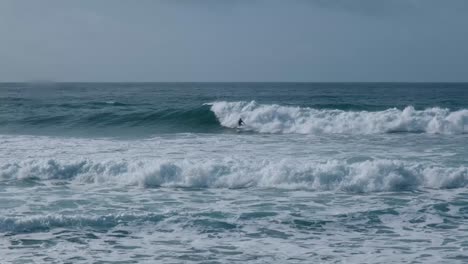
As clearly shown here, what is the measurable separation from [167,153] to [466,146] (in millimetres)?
10021

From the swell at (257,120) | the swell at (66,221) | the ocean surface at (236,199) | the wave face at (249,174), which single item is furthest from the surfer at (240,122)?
the swell at (66,221)

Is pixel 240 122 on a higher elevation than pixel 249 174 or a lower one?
higher

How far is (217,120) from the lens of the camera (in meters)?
26.9

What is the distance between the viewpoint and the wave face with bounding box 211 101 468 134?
76.0 ft

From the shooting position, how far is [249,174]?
12.6 metres

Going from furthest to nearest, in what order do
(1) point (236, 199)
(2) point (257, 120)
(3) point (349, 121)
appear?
(2) point (257, 120) < (3) point (349, 121) < (1) point (236, 199)

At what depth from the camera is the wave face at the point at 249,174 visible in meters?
12.0

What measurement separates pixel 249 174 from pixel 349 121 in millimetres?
12749

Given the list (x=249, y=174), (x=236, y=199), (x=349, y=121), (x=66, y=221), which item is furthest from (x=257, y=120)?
(x=66, y=221)

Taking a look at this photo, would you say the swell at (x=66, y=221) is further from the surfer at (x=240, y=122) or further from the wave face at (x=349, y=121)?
the surfer at (x=240, y=122)

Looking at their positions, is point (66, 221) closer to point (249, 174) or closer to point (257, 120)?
point (249, 174)

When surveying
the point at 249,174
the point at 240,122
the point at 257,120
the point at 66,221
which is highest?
the point at 257,120

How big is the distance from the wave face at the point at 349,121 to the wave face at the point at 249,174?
10309mm

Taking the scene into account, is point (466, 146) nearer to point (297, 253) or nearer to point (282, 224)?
point (282, 224)
